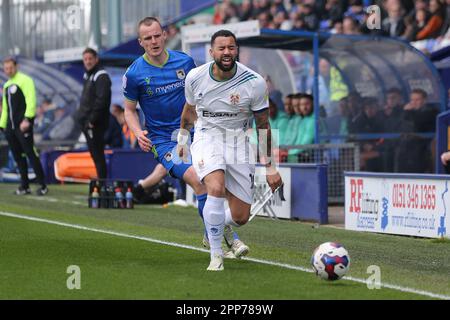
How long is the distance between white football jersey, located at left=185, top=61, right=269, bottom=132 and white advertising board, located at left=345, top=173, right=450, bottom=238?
3669 mm

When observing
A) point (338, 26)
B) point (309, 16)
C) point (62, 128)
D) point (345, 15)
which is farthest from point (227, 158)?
point (62, 128)

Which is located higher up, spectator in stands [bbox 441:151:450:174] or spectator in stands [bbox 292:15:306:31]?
spectator in stands [bbox 292:15:306:31]

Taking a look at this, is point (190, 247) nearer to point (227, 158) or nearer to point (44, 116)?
point (227, 158)

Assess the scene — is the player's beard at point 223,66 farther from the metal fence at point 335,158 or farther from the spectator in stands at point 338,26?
the spectator in stands at point 338,26

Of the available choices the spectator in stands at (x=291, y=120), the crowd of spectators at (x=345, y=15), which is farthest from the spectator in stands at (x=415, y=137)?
the spectator in stands at (x=291, y=120)

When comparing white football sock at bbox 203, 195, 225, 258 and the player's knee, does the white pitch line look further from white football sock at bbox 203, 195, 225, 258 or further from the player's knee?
the player's knee

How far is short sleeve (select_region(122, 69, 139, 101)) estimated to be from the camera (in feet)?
33.9

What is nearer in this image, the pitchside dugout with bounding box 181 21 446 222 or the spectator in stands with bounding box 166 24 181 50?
the pitchside dugout with bounding box 181 21 446 222

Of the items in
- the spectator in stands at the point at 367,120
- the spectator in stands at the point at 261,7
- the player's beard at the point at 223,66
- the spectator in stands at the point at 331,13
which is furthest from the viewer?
the spectator in stands at the point at 261,7

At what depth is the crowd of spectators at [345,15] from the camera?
2147 centimetres

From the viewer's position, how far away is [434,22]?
843 inches

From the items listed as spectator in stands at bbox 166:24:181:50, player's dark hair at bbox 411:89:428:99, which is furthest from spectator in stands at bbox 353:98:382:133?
spectator in stands at bbox 166:24:181:50

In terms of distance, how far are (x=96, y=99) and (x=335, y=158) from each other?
12.4ft

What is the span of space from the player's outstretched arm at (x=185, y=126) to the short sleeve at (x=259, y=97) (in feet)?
1.81
